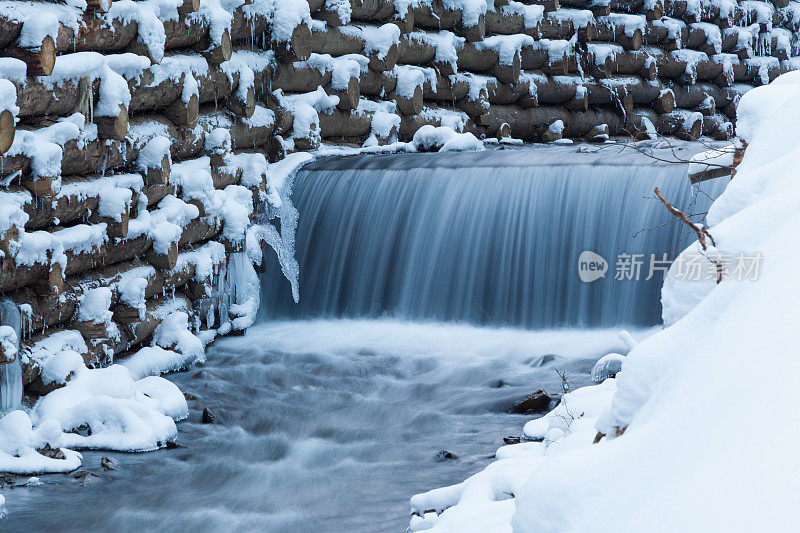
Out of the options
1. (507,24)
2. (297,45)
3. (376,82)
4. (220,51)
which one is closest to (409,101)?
(376,82)

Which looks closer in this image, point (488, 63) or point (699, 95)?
point (488, 63)

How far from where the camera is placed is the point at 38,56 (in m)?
4.75

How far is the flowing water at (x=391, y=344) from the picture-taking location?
4.30m

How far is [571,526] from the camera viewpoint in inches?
68.2

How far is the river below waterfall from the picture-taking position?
4113 millimetres

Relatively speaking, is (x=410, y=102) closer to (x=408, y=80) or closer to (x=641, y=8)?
(x=408, y=80)

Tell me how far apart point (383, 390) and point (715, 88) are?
31.9ft

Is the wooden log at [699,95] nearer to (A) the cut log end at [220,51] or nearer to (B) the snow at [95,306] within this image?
(A) the cut log end at [220,51]

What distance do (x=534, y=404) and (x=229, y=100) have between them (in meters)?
3.82

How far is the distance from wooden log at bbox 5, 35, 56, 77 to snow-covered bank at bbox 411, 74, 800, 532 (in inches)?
141

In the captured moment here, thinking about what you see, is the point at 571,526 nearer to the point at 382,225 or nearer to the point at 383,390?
the point at 383,390

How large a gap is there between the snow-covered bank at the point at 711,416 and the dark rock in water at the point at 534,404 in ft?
9.30

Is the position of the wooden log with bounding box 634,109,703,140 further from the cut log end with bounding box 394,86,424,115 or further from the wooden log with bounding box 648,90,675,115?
the cut log end with bounding box 394,86,424,115

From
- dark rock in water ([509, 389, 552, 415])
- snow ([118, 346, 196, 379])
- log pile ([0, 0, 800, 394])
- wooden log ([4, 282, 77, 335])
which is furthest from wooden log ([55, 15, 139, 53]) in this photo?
dark rock in water ([509, 389, 552, 415])
